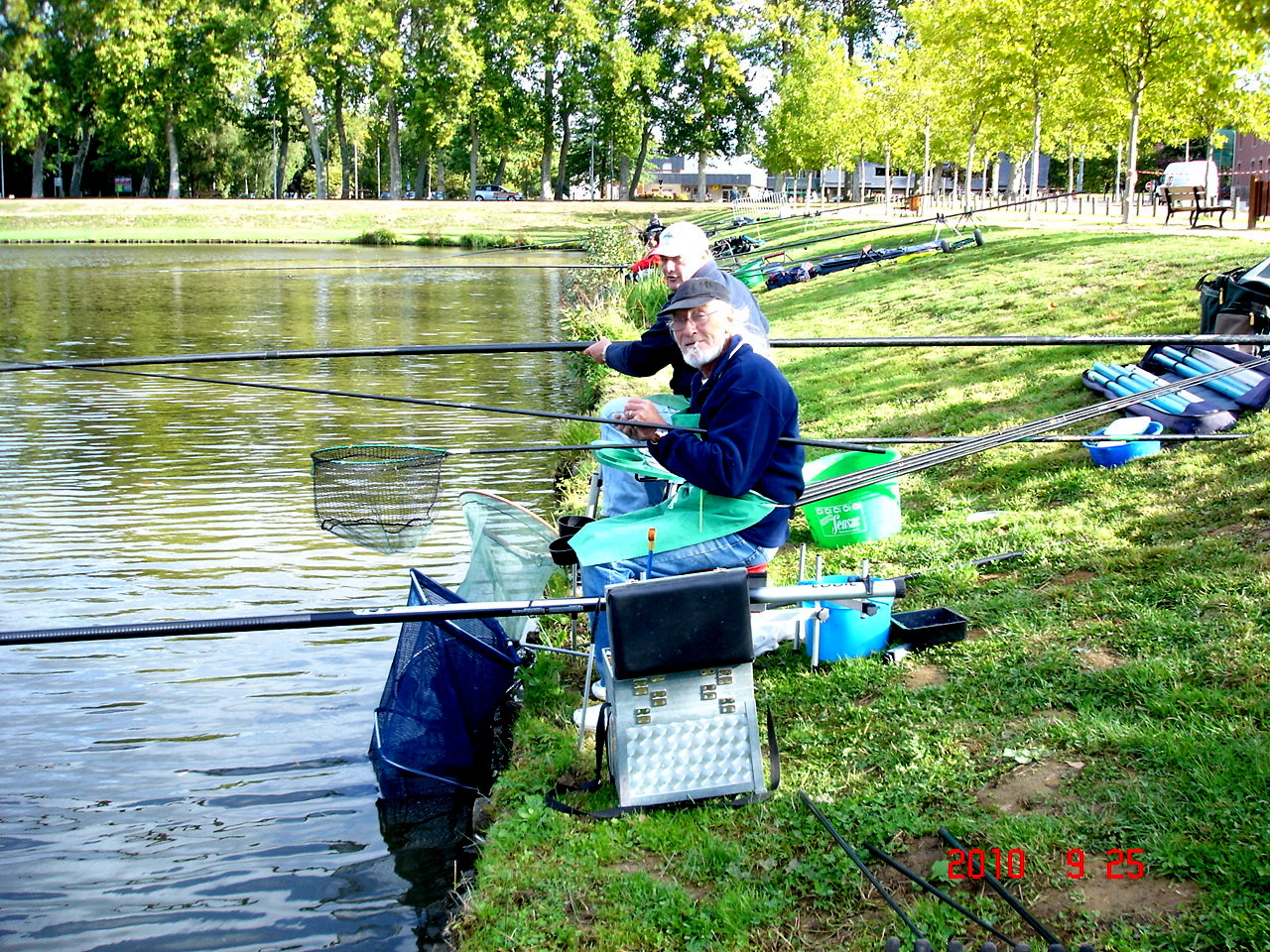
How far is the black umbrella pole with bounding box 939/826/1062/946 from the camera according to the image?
2990 mm

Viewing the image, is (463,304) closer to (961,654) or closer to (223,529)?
(223,529)

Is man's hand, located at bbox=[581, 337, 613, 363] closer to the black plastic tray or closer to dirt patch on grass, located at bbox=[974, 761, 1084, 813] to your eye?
the black plastic tray

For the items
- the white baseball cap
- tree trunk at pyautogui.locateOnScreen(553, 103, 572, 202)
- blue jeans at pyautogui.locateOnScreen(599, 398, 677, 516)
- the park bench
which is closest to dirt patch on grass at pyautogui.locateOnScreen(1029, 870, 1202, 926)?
blue jeans at pyautogui.locateOnScreen(599, 398, 677, 516)

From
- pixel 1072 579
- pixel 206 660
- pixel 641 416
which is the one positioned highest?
pixel 641 416

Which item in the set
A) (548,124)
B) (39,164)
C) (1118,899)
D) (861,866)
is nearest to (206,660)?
(861,866)

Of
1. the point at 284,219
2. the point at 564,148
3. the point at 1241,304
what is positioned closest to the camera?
the point at 1241,304

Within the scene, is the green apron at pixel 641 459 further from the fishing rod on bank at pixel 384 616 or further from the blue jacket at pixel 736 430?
the fishing rod on bank at pixel 384 616

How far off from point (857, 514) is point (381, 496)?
2563mm

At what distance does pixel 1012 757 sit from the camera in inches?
151

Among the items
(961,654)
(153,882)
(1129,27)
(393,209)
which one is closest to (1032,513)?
(961,654)

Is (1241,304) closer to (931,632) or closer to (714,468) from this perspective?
(931,632)

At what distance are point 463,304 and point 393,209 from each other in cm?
3587

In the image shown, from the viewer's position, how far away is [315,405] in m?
13.8

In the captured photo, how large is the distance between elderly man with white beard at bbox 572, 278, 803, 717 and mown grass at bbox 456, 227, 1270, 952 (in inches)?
26.4
